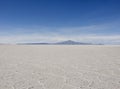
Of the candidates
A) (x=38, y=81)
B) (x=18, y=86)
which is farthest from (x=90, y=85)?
(x=18, y=86)

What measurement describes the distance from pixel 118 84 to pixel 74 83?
1.37 m

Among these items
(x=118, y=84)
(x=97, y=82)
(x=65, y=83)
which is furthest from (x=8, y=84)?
(x=118, y=84)

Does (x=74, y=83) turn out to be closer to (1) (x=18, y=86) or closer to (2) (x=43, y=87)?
(2) (x=43, y=87)

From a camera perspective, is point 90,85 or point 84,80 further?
point 84,80

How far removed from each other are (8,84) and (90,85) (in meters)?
2.54

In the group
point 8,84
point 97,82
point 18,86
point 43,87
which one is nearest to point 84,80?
point 97,82

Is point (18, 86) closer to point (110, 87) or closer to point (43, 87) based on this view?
point (43, 87)

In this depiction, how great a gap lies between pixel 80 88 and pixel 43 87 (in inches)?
42.9

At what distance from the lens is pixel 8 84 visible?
4.18 m

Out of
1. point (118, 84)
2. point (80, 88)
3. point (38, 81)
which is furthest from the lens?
point (38, 81)

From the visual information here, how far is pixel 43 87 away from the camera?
401cm

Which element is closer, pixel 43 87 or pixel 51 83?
pixel 43 87

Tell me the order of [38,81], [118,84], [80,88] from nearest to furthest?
[80,88]
[118,84]
[38,81]

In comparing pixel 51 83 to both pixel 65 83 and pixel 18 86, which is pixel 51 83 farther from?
pixel 18 86
